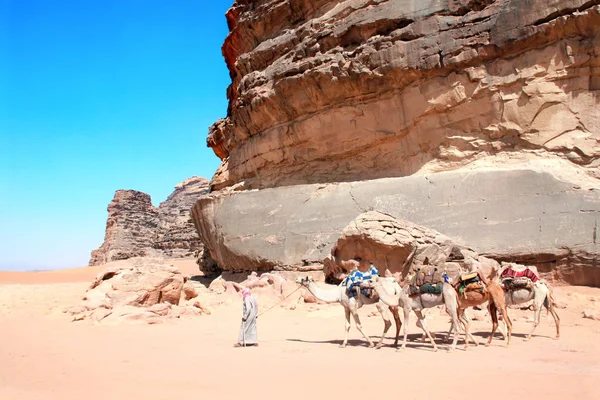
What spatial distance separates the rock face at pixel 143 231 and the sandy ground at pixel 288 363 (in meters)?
32.2

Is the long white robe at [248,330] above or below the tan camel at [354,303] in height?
below

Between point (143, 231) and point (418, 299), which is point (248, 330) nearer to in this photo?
point (418, 299)

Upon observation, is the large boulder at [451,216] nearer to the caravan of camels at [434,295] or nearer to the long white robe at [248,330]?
the caravan of camels at [434,295]

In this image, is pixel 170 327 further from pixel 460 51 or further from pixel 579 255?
pixel 460 51

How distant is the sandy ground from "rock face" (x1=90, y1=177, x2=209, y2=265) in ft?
106

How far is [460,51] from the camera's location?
11.9 meters

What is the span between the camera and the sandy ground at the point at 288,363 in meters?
4.34

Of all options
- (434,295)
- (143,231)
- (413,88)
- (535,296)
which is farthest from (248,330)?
(143,231)

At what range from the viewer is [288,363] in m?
5.64

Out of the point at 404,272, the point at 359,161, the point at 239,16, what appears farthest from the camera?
the point at 239,16

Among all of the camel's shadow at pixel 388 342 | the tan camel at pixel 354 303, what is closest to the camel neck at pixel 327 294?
the tan camel at pixel 354 303

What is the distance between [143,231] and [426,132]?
37.4 meters

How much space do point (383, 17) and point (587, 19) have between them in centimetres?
487

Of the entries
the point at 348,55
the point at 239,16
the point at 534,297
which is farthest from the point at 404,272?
the point at 239,16
